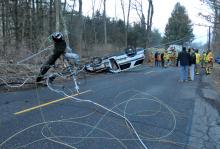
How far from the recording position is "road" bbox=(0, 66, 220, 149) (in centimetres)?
644

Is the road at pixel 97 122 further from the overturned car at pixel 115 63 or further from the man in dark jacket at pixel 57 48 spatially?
the overturned car at pixel 115 63

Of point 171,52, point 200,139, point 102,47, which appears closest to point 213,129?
point 200,139

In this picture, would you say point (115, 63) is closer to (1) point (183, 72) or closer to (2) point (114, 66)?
(2) point (114, 66)

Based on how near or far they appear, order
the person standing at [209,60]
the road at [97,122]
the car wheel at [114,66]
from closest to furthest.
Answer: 1. the road at [97,122]
2. the car wheel at [114,66]
3. the person standing at [209,60]

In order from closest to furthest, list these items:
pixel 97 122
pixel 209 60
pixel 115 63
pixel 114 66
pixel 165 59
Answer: pixel 97 122, pixel 115 63, pixel 114 66, pixel 209 60, pixel 165 59

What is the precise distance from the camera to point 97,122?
26.0 ft

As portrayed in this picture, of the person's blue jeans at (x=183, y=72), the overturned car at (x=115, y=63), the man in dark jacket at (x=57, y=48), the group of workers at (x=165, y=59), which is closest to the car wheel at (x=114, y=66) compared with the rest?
the overturned car at (x=115, y=63)

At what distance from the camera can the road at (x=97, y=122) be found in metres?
6.44

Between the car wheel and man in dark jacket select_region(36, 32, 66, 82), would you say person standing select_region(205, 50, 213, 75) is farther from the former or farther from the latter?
Answer: man in dark jacket select_region(36, 32, 66, 82)

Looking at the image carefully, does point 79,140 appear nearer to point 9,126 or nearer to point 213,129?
point 9,126

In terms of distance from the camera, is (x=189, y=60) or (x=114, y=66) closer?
(x=189, y=60)

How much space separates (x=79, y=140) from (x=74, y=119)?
65.6 inches

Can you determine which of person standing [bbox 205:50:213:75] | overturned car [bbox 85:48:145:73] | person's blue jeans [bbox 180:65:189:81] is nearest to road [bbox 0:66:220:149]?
person's blue jeans [bbox 180:65:189:81]

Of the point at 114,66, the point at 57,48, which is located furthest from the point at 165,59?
the point at 57,48
